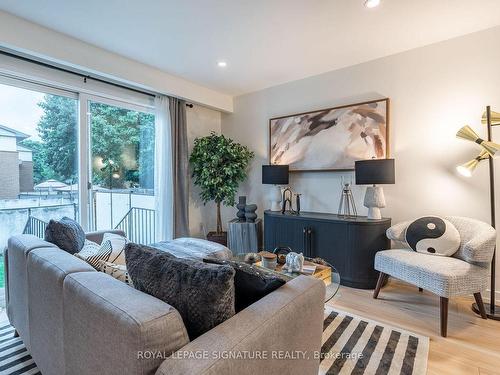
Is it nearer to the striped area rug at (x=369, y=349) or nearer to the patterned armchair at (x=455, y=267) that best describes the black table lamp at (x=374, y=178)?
the patterned armchair at (x=455, y=267)

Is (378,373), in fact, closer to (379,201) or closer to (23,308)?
(379,201)

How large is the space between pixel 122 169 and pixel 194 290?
2900 millimetres

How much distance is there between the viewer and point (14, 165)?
8.32ft

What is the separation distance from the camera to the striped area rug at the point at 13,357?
5.22ft

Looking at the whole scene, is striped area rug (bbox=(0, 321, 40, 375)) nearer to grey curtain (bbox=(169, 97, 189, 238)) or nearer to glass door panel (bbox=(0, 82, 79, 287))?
glass door panel (bbox=(0, 82, 79, 287))

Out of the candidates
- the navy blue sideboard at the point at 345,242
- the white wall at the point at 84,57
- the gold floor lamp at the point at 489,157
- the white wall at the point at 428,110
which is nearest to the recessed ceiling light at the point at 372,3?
the white wall at the point at 428,110

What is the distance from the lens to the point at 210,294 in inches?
35.3

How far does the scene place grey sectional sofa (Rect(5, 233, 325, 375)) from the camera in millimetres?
763

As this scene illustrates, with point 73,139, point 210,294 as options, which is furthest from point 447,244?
point 73,139

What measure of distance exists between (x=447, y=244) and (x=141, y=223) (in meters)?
3.46

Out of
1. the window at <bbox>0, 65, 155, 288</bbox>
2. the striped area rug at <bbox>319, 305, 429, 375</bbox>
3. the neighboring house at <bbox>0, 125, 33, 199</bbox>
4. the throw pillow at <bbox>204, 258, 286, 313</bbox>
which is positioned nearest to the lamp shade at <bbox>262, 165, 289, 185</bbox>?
the window at <bbox>0, 65, 155, 288</bbox>

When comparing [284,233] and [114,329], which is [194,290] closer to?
[114,329]

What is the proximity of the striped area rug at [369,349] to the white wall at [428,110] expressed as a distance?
1.36 meters

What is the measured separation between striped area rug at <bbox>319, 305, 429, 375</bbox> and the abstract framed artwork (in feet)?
5.73
